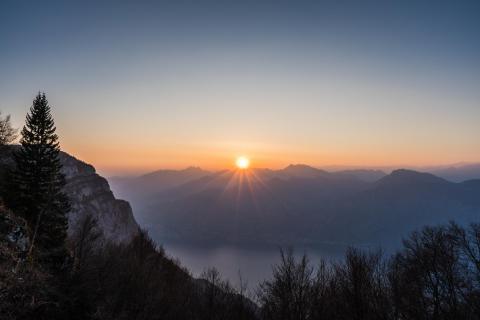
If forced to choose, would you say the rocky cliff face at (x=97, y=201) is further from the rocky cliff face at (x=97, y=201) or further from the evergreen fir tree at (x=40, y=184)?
the evergreen fir tree at (x=40, y=184)

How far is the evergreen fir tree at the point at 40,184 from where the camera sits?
40.9 meters

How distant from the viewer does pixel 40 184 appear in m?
42.8

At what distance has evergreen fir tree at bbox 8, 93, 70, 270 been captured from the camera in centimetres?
4088

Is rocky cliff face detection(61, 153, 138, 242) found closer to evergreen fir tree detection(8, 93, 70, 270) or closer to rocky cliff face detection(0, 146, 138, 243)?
rocky cliff face detection(0, 146, 138, 243)

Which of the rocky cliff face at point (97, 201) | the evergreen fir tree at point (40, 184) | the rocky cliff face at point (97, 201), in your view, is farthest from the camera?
the rocky cliff face at point (97, 201)

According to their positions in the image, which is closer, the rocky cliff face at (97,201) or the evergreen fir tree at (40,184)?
the evergreen fir tree at (40,184)

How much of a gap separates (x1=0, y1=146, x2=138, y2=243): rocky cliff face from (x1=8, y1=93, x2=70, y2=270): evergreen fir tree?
62.8m

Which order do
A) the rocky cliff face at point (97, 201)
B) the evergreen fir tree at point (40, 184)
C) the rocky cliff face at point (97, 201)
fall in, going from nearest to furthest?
the evergreen fir tree at point (40, 184) → the rocky cliff face at point (97, 201) → the rocky cliff face at point (97, 201)

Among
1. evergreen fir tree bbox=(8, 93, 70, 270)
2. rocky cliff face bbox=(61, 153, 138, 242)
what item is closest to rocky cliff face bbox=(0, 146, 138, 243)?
rocky cliff face bbox=(61, 153, 138, 242)

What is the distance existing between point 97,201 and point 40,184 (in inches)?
3137

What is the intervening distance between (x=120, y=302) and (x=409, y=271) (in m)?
29.7

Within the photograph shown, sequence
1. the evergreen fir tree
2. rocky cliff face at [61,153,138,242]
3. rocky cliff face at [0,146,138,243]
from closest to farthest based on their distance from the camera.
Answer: the evergreen fir tree < rocky cliff face at [0,146,138,243] < rocky cliff face at [61,153,138,242]

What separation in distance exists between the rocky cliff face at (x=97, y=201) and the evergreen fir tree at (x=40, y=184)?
62.8 m

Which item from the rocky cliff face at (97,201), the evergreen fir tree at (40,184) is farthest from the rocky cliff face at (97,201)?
the evergreen fir tree at (40,184)
